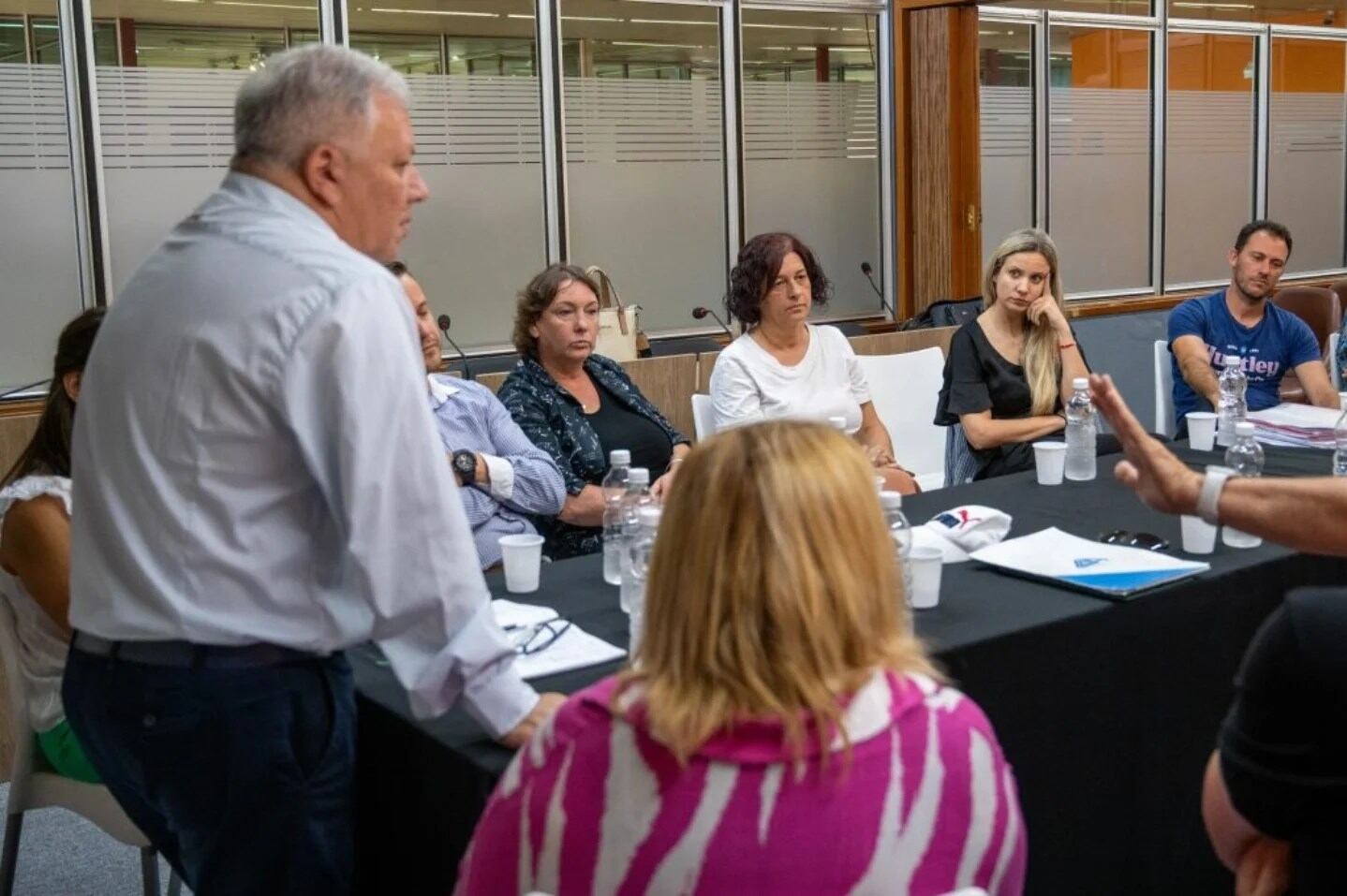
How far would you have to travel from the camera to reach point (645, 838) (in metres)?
1.27

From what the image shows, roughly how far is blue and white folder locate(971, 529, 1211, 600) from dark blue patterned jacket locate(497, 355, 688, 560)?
3.92 ft

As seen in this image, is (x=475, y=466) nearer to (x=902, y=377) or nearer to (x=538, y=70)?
(x=902, y=377)

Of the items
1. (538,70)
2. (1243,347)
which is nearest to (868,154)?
(538,70)

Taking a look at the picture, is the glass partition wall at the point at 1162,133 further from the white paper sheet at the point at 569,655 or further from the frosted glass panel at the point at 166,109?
the white paper sheet at the point at 569,655

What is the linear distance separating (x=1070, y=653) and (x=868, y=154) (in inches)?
205

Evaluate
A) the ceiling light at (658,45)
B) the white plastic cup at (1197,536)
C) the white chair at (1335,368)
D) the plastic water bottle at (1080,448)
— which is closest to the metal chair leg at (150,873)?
the white plastic cup at (1197,536)

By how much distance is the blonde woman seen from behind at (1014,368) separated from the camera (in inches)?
169

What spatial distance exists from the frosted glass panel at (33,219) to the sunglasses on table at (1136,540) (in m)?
3.81

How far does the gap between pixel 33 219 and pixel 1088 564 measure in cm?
398

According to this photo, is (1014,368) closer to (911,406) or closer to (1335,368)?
(911,406)

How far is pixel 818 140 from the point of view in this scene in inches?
279

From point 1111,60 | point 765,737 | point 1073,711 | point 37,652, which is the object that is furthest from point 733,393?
point 1111,60

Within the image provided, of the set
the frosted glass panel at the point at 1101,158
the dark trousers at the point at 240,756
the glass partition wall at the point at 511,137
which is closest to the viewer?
the dark trousers at the point at 240,756

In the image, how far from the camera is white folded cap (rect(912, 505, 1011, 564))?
2760mm
